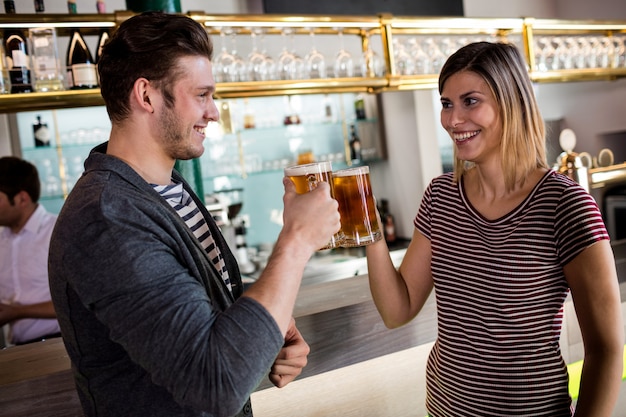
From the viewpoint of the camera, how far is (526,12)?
6062mm

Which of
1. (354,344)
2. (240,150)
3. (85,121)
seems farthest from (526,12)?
(354,344)

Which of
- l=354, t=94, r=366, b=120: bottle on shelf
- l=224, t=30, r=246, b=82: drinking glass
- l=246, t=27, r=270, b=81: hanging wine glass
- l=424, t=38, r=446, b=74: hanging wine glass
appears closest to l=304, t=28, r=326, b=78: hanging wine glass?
l=246, t=27, r=270, b=81: hanging wine glass

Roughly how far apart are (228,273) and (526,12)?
5.63 m

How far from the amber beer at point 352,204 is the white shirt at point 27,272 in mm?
2052

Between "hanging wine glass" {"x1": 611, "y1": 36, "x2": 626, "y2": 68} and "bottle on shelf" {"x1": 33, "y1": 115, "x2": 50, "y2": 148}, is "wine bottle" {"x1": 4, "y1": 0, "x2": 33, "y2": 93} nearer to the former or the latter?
"bottle on shelf" {"x1": 33, "y1": 115, "x2": 50, "y2": 148}

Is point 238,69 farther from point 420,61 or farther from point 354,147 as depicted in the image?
point 354,147

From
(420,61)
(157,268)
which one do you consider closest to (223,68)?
(420,61)

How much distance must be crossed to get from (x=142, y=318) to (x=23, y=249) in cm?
242

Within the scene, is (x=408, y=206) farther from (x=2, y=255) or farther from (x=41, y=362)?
(x=41, y=362)

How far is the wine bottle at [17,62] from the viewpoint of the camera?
2.42 meters

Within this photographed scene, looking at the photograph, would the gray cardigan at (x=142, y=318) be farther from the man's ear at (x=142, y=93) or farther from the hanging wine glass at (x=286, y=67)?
the hanging wine glass at (x=286, y=67)

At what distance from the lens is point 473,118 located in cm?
154

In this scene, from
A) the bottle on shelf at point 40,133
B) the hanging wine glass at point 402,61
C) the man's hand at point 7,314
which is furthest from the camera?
the bottle on shelf at point 40,133

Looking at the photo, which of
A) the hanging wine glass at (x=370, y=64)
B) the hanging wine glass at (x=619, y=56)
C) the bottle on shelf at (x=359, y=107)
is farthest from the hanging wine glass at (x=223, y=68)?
the bottle on shelf at (x=359, y=107)
